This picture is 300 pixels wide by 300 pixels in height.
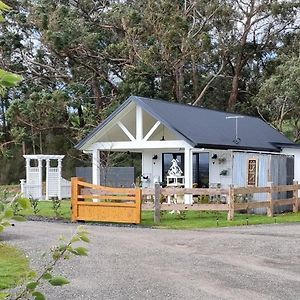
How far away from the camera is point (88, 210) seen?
1517 centimetres

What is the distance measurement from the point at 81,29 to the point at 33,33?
5.18 metres

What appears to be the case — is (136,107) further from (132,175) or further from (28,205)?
(28,205)

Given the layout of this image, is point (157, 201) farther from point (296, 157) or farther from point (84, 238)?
point (84, 238)

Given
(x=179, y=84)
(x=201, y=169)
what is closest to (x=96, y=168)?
(x=201, y=169)

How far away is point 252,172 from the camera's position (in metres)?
18.8

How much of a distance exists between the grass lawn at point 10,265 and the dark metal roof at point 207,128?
29.3ft

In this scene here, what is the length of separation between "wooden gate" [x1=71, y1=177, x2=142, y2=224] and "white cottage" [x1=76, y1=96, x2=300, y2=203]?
3.73m

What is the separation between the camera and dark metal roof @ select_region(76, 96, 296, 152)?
18656 mm

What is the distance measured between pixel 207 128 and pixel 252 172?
2748 mm

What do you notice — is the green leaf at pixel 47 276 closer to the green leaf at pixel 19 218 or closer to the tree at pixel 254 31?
the green leaf at pixel 19 218

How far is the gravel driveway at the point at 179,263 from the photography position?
7.00 meters

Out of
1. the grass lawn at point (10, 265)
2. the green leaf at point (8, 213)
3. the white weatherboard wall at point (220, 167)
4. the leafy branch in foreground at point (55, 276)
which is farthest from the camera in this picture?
the white weatherboard wall at point (220, 167)

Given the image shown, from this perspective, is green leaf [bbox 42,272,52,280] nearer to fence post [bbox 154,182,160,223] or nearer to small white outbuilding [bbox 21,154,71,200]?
fence post [bbox 154,182,160,223]

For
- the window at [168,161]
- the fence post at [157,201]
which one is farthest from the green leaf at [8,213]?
the window at [168,161]
